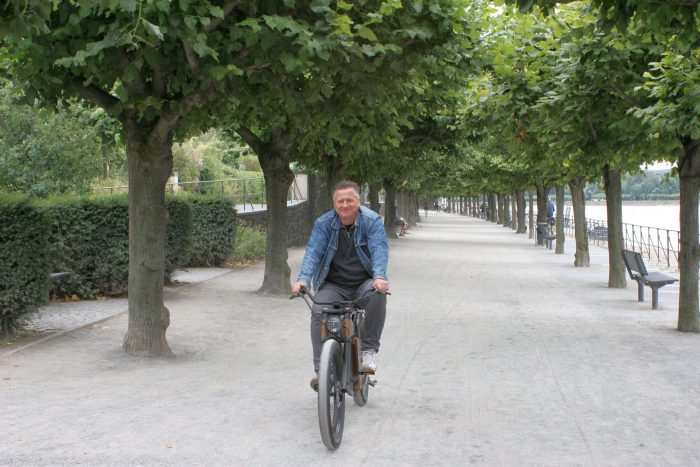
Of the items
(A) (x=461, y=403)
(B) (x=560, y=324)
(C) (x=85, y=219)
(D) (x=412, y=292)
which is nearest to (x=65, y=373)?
(A) (x=461, y=403)

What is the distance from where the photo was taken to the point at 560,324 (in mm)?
12570

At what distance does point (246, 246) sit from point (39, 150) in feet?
20.2

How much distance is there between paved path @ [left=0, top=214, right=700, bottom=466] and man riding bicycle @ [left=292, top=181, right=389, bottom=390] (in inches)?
29.5

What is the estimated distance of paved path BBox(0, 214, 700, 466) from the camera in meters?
5.67

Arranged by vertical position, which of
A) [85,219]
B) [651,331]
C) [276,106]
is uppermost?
[276,106]

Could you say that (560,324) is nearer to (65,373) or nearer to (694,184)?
(694,184)

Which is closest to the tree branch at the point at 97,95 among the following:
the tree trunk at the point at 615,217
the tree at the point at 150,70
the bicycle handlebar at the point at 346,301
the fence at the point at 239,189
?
the tree at the point at 150,70

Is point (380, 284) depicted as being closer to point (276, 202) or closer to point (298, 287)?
point (298, 287)

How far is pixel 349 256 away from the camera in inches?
259

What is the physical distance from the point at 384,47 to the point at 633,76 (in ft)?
13.6

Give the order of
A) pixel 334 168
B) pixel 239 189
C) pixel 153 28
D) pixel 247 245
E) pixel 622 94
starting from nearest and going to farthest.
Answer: pixel 153 28, pixel 622 94, pixel 334 168, pixel 247 245, pixel 239 189

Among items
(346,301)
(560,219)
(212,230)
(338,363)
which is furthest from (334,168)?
(338,363)

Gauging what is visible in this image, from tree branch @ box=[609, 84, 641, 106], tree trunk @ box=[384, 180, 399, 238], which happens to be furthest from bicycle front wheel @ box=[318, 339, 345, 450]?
tree trunk @ box=[384, 180, 399, 238]

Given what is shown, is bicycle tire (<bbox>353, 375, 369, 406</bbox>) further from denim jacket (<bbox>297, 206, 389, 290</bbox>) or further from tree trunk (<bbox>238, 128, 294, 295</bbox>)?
tree trunk (<bbox>238, 128, 294, 295</bbox>)
